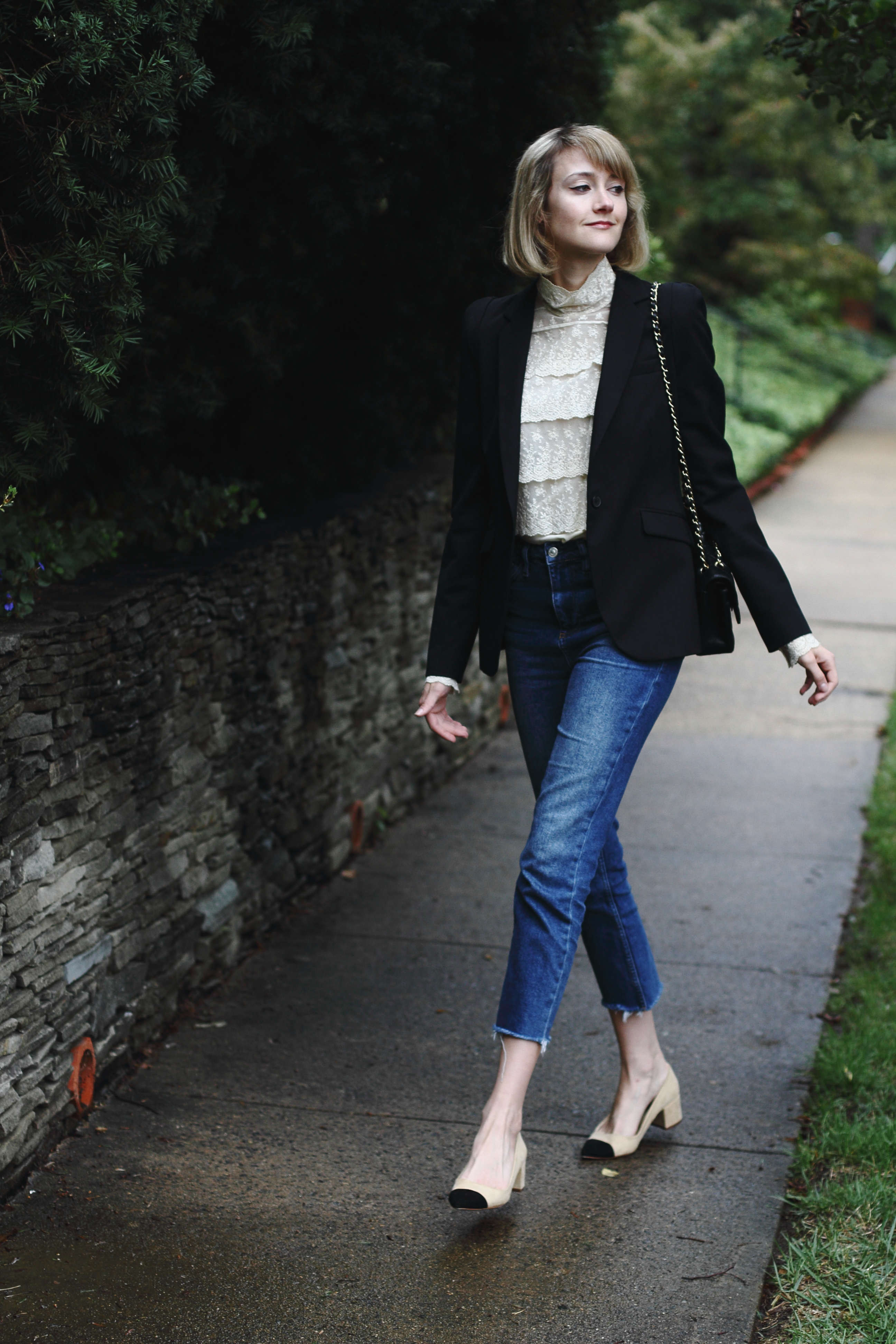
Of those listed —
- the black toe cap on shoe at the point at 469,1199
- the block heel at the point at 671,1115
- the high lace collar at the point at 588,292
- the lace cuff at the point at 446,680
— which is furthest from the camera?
the block heel at the point at 671,1115

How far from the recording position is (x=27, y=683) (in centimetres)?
304

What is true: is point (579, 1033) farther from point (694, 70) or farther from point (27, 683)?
point (694, 70)

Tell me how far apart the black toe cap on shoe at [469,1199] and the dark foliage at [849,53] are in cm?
286

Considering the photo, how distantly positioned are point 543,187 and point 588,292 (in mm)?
223

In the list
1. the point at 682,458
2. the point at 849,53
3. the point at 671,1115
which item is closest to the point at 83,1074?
the point at 671,1115

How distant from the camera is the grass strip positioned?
2602mm

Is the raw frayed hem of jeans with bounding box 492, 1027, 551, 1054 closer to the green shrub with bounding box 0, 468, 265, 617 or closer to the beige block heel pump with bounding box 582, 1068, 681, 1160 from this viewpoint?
the beige block heel pump with bounding box 582, 1068, 681, 1160

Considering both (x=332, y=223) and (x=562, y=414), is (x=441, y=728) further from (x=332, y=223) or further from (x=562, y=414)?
(x=332, y=223)

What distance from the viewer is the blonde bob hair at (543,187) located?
2.93 m

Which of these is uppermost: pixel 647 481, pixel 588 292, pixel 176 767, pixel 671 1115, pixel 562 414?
pixel 588 292

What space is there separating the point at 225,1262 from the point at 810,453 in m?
17.4

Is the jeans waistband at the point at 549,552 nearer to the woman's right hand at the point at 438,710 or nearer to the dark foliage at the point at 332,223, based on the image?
the woman's right hand at the point at 438,710

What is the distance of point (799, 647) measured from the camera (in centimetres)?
292

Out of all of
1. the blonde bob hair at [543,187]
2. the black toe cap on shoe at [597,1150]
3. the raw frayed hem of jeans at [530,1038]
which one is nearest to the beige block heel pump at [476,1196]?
the raw frayed hem of jeans at [530,1038]
